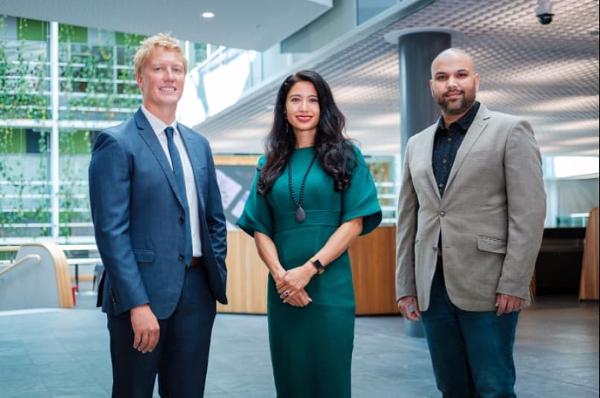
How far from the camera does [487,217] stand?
2.69m

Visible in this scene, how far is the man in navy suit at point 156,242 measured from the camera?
235 centimetres

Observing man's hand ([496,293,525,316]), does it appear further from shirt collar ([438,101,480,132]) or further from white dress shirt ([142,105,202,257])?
white dress shirt ([142,105,202,257])

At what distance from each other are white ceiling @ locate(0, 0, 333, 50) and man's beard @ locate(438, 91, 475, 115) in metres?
5.24

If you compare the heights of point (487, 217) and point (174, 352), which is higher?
point (487, 217)

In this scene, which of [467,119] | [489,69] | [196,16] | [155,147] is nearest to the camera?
[155,147]

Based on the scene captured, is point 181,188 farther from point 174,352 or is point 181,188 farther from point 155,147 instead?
point 174,352

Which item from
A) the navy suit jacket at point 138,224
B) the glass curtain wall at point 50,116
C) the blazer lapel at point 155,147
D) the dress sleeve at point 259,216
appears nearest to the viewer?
the navy suit jacket at point 138,224

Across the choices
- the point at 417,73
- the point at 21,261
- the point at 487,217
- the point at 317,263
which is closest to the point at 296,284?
the point at 317,263

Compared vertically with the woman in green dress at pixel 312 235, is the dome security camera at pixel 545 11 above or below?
above

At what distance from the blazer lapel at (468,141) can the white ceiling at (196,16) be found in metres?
5.34

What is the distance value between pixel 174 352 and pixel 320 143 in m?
0.87

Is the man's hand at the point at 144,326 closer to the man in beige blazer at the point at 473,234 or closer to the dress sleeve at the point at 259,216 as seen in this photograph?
the dress sleeve at the point at 259,216

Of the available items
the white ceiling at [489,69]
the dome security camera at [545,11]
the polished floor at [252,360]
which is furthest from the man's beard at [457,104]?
the dome security camera at [545,11]

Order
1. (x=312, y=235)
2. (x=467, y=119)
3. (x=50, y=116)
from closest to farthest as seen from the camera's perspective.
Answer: (x=312, y=235) → (x=467, y=119) → (x=50, y=116)
